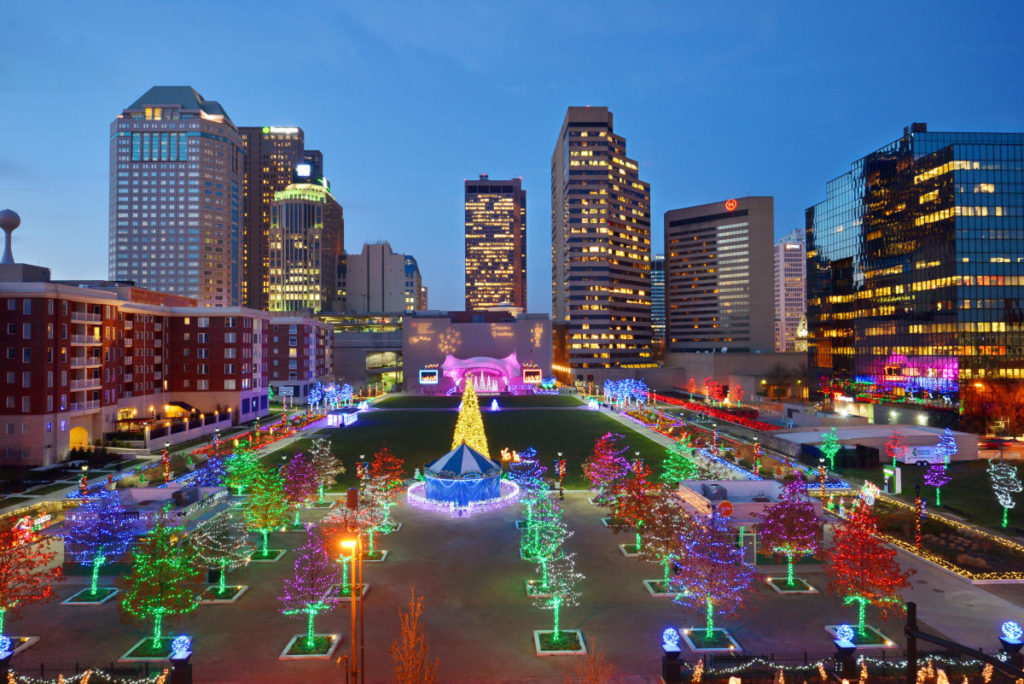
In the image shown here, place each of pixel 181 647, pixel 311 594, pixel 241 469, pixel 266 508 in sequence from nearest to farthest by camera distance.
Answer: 1. pixel 181 647
2. pixel 311 594
3. pixel 266 508
4. pixel 241 469

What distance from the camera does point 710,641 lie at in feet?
61.6

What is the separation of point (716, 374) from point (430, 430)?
267 ft

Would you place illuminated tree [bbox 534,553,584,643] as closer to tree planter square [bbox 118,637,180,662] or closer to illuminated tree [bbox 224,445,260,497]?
tree planter square [bbox 118,637,180,662]

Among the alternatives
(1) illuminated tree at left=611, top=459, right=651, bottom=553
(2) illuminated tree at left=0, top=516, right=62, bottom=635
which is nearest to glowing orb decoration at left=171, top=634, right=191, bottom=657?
(2) illuminated tree at left=0, top=516, right=62, bottom=635

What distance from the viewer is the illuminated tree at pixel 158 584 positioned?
18312mm

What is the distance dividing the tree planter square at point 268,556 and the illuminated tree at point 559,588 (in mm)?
12146

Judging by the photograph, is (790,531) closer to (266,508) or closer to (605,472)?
(605,472)

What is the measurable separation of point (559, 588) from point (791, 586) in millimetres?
10413

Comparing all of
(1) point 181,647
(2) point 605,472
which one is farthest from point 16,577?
(2) point 605,472

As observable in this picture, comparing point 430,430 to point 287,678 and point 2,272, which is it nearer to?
point 2,272

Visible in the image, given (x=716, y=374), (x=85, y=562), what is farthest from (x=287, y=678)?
(x=716, y=374)

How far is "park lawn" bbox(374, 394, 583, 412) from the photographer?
313ft

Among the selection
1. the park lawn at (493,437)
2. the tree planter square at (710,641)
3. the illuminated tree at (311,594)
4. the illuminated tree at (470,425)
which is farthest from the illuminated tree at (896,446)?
the illuminated tree at (311,594)

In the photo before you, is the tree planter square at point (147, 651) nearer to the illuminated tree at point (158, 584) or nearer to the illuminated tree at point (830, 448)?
the illuminated tree at point (158, 584)
